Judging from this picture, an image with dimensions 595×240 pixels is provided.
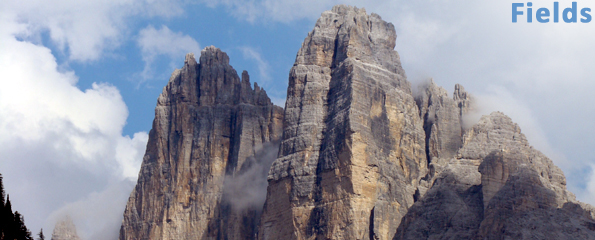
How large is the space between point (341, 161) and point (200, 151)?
38.7 m

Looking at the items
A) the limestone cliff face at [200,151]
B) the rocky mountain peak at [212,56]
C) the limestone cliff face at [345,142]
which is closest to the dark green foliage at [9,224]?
the limestone cliff face at [345,142]

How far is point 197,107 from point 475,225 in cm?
6359

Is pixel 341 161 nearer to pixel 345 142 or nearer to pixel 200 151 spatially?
pixel 345 142

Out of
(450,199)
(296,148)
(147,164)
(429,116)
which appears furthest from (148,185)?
(450,199)

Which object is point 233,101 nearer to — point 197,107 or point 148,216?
point 197,107

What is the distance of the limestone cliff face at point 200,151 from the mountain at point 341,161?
20 cm

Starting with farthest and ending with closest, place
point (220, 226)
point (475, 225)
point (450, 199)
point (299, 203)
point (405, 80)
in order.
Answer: point (220, 226) < point (405, 80) < point (299, 203) < point (450, 199) < point (475, 225)

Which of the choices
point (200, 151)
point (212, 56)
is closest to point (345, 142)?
point (200, 151)

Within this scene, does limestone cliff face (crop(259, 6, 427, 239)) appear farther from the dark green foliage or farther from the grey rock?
the dark green foliage

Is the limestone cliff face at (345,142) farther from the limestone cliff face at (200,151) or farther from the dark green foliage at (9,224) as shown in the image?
the dark green foliage at (9,224)

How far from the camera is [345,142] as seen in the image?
102m

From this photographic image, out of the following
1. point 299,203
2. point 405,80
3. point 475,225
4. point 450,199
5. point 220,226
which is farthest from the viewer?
point 220,226

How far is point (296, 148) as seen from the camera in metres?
108

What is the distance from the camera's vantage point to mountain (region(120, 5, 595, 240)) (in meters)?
90.8
